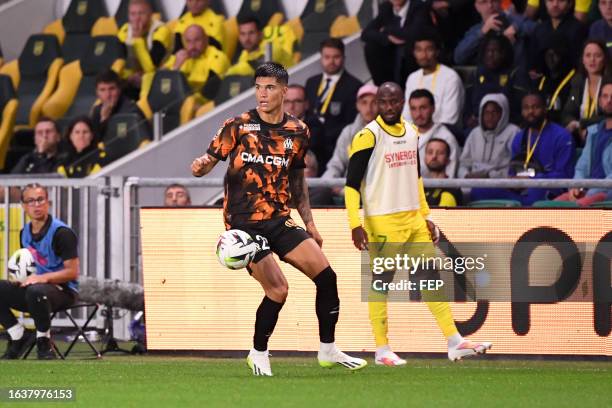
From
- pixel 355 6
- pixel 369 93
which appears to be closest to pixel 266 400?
pixel 369 93

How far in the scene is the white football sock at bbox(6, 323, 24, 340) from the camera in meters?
14.2

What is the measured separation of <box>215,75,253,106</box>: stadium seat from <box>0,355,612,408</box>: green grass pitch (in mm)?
5657

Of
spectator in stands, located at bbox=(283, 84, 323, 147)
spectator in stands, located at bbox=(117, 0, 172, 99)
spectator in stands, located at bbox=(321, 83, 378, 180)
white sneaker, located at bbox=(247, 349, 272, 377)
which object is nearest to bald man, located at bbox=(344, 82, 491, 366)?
white sneaker, located at bbox=(247, 349, 272, 377)

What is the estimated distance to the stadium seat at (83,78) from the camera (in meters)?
21.9

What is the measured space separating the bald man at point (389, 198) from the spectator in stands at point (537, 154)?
8.22 ft

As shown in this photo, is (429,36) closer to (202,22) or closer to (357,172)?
(357,172)

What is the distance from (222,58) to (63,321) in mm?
5727

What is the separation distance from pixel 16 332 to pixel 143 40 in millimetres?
8673

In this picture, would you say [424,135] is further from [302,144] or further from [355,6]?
[302,144]

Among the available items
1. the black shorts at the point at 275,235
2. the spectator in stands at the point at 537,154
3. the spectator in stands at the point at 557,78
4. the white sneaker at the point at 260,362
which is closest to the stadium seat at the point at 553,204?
the spectator in stands at the point at 537,154

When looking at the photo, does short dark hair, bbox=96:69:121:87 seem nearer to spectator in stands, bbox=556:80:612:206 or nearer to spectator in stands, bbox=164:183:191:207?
spectator in stands, bbox=164:183:191:207

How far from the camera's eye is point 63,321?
1576 cm

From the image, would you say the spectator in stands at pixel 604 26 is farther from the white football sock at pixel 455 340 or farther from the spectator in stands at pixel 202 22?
the spectator in stands at pixel 202 22

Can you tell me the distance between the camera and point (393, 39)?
17766mm
